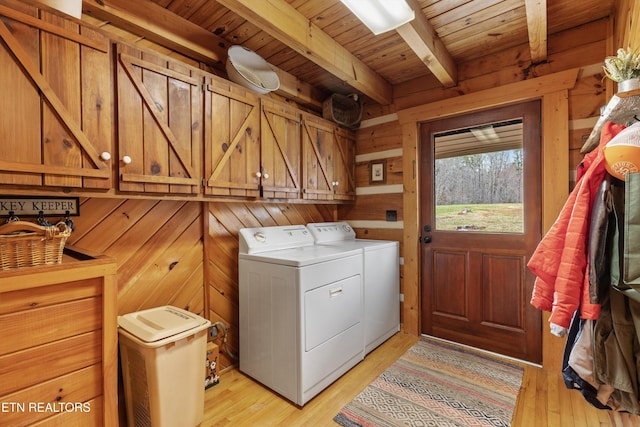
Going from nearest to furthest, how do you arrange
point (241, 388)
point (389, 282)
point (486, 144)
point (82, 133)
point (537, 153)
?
point (82, 133), point (241, 388), point (537, 153), point (486, 144), point (389, 282)

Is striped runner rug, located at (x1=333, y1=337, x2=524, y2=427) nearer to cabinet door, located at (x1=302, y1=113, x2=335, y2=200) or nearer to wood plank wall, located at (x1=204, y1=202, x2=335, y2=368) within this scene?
wood plank wall, located at (x1=204, y1=202, x2=335, y2=368)

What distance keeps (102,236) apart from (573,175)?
316cm

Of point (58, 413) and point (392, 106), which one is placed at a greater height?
point (392, 106)

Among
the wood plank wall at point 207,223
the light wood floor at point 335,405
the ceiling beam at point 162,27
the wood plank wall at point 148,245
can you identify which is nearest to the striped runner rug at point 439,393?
the light wood floor at point 335,405

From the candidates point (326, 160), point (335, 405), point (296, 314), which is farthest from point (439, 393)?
point (326, 160)

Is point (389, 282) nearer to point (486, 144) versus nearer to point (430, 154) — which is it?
point (430, 154)

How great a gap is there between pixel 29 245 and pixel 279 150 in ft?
5.16

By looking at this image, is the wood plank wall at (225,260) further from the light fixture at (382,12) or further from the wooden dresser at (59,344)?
the light fixture at (382,12)

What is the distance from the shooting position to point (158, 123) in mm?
1597

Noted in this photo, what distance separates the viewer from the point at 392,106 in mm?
2988

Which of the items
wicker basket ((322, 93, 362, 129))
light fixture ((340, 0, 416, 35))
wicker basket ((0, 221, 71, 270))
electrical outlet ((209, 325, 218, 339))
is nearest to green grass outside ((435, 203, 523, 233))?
wicker basket ((322, 93, 362, 129))

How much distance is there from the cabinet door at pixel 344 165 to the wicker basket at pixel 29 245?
2.12 metres

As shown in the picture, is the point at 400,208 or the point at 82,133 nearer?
the point at 82,133

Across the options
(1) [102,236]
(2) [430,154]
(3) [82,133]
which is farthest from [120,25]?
(2) [430,154]
